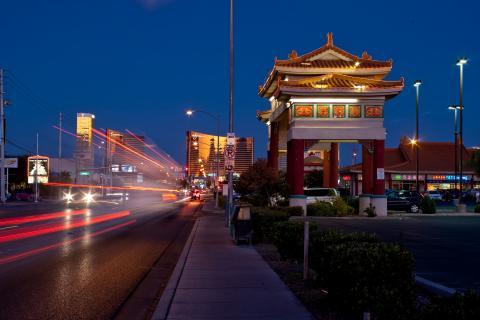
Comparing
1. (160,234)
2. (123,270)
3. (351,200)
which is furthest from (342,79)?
(123,270)

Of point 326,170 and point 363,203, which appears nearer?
point 363,203

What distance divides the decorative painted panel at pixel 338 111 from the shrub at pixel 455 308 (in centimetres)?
3573

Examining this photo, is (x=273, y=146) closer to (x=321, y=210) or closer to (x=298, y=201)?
(x=298, y=201)

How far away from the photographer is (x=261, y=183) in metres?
34.7

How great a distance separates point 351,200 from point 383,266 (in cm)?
3735

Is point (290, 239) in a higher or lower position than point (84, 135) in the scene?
lower

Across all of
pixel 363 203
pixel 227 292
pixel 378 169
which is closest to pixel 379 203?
pixel 363 203

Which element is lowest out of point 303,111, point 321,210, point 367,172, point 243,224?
point 321,210

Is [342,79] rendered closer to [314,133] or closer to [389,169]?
[314,133]

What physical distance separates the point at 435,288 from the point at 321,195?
33.7 m

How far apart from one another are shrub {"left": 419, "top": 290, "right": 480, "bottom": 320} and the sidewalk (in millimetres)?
3138

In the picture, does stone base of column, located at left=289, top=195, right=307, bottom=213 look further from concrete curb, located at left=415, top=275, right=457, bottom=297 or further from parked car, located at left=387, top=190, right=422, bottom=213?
concrete curb, located at left=415, top=275, right=457, bottom=297

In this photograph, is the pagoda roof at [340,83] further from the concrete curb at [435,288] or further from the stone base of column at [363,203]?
the concrete curb at [435,288]

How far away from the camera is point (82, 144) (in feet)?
432
